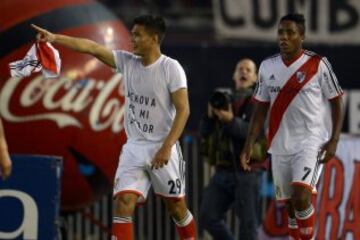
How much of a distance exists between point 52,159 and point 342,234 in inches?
153

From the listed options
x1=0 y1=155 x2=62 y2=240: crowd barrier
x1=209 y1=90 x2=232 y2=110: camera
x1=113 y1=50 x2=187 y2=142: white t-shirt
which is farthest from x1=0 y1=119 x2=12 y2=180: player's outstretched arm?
x1=209 y1=90 x2=232 y2=110: camera

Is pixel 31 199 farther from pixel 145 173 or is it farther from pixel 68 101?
pixel 68 101

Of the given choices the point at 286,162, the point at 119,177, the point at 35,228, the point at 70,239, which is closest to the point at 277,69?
the point at 286,162

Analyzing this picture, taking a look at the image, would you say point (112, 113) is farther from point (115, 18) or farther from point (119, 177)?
point (119, 177)

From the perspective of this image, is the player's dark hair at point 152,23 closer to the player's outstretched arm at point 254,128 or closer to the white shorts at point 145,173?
the white shorts at point 145,173

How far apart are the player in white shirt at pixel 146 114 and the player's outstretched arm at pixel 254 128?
743 millimetres

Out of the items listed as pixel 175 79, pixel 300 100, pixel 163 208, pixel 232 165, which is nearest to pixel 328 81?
pixel 300 100

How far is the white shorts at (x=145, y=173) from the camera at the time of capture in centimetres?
1059

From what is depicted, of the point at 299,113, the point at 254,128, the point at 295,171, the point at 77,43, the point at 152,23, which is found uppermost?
the point at 152,23

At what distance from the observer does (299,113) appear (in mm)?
10938

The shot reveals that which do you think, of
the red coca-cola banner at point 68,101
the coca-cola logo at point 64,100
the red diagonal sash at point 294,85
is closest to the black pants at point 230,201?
the red coca-cola banner at point 68,101

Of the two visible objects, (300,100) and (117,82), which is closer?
(300,100)

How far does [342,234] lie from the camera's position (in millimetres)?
13570

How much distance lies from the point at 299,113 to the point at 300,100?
10 cm
